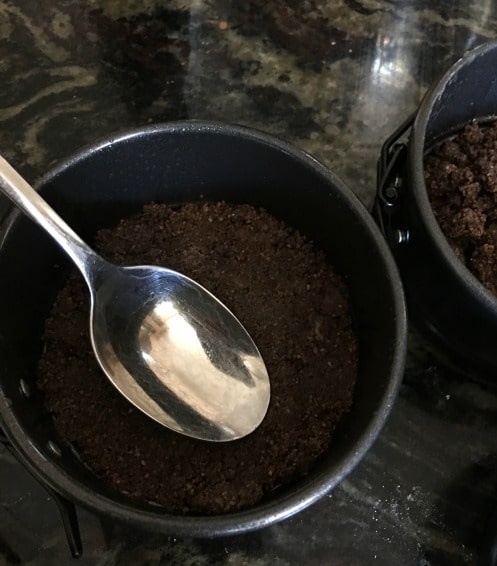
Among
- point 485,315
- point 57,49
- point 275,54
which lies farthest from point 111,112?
point 485,315

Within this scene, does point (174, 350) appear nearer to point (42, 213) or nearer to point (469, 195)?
point (42, 213)

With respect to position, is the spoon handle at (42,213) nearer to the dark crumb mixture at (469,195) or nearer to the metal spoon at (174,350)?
the metal spoon at (174,350)

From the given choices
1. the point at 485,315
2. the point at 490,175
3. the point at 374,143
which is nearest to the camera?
the point at 485,315

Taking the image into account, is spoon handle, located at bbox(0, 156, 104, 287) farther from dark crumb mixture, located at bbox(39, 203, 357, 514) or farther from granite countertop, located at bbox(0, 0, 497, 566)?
granite countertop, located at bbox(0, 0, 497, 566)

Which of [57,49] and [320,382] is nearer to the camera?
[320,382]

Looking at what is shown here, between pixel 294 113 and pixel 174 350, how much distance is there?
43 cm

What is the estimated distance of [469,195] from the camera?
744 mm

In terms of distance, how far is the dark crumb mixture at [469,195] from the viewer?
716mm

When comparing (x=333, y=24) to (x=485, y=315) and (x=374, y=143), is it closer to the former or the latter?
(x=374, y=143)

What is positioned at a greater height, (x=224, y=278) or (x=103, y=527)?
(x=224, y=278)

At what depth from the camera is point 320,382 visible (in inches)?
28.5

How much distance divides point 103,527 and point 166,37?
70 cm

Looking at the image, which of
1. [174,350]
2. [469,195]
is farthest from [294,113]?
[174,350]

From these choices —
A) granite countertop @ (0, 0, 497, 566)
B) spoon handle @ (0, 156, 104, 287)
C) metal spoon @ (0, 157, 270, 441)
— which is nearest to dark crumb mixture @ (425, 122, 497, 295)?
granite countertop @ (0, 0, 497, 566)
